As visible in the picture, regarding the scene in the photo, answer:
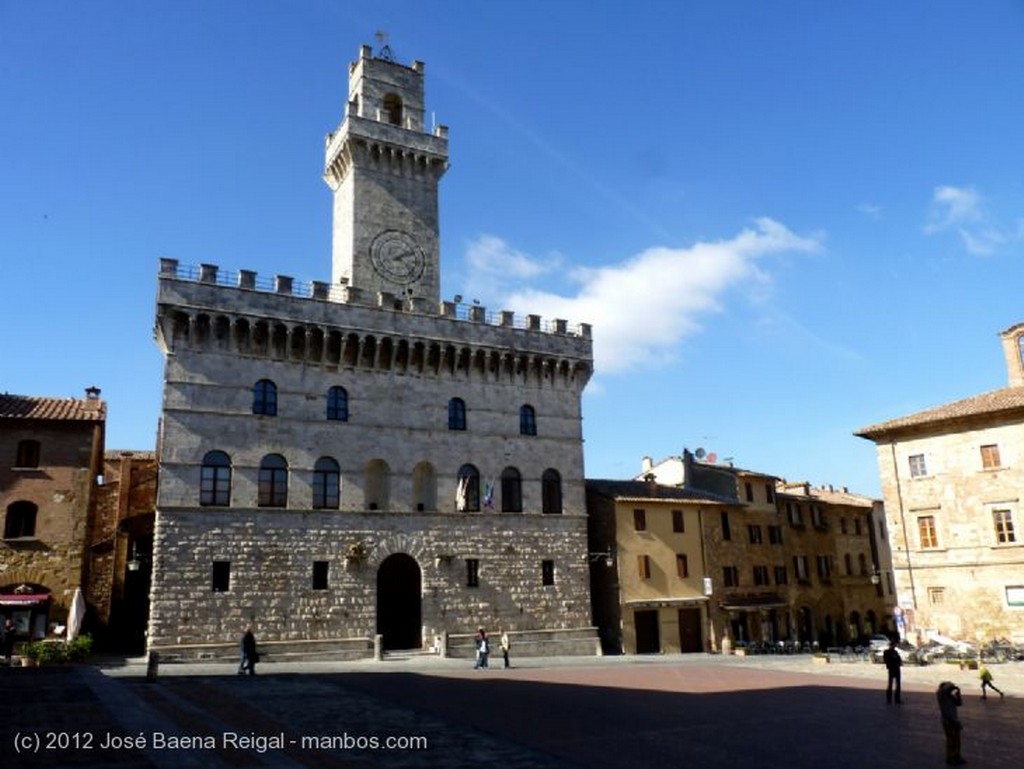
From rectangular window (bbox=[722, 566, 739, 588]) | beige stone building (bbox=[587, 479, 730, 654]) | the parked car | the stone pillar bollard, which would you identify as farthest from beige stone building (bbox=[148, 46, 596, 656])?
the parked car

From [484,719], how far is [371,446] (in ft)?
59.2

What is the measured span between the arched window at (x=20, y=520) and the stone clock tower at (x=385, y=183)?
603 inches

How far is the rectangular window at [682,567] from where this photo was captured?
39.9m

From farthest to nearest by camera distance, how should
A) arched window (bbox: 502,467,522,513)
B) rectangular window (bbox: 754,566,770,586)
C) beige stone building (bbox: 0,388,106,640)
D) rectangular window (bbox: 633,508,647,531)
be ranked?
rectangular window (bbox: 754,566,770,586), rectangular window (bbox: 633,508,647,531), arched window (bbox: 502,467,522,513), beige stone building (bbox: 0,388,106,640)

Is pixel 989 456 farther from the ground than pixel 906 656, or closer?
farther from the ground

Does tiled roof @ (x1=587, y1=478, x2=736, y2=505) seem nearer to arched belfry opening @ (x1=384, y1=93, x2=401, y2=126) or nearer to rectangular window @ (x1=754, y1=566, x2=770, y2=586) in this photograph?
rectangular window @ (x1=754, y1=566, x2=770, y2=586)

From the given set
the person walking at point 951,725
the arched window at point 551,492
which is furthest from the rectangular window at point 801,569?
the person walking at point 951,725

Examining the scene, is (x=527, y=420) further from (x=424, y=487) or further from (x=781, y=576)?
(x=781, y=576)

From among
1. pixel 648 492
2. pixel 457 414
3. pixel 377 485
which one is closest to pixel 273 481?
pixel 377 485

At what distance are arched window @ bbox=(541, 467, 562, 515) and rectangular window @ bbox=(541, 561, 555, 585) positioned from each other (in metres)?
2.33

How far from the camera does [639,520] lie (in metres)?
39.1

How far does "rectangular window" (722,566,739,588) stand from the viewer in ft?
138

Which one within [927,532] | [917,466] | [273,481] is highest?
[917,466]

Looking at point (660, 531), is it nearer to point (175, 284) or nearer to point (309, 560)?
point (309, 560)
